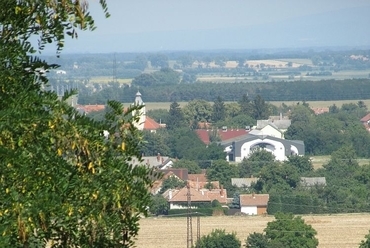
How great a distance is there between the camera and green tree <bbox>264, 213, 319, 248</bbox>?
1716cm

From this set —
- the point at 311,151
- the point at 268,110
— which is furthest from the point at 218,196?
the point at 268,110

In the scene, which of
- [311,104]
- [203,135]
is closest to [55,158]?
[203,135]

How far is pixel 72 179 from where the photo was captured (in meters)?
2.70

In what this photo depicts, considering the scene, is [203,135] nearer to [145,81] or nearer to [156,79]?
[145,81]

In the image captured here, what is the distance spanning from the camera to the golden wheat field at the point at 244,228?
19391 millimetres

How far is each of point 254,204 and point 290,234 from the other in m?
9.16

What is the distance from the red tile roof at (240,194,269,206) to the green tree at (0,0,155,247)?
23.9 metres

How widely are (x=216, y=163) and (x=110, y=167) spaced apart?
109 feet

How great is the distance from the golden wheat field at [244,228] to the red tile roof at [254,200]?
1532 mm

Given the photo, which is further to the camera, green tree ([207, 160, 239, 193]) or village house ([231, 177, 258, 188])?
green tree ([207, 160, 239, 193])

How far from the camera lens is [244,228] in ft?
72.5

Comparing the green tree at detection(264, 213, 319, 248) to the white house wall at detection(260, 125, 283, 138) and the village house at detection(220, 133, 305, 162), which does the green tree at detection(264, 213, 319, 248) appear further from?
the white house wall at detection(260, 125, 283, 138)

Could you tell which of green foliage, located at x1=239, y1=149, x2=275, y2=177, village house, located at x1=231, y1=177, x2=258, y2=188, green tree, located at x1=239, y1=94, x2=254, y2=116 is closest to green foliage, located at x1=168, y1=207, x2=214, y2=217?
village house, located at x1=231, y1=177, x2=258, y2=188

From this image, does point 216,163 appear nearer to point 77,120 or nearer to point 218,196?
point 218,196
